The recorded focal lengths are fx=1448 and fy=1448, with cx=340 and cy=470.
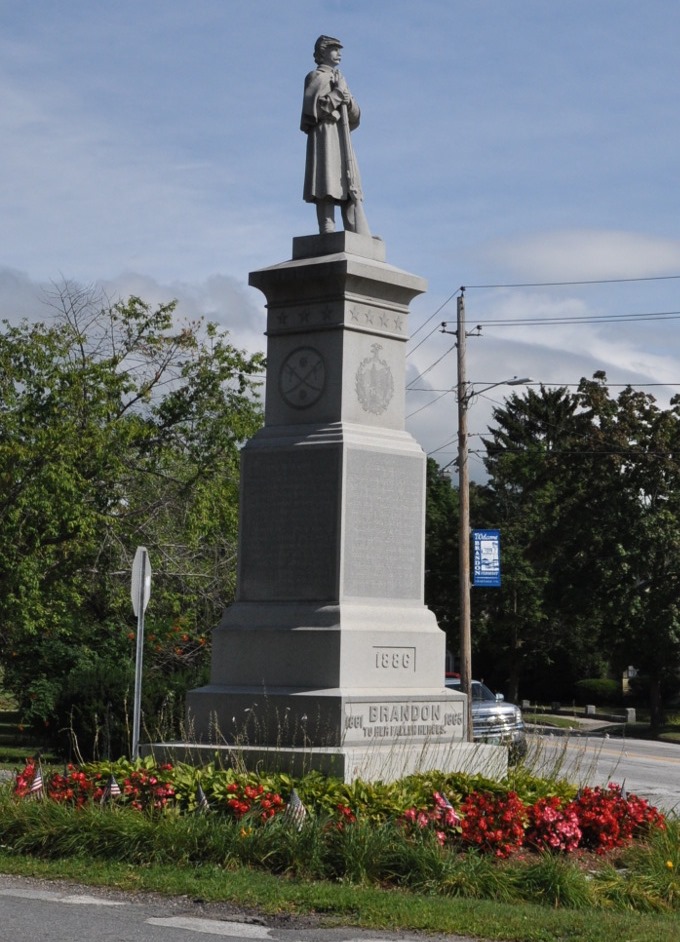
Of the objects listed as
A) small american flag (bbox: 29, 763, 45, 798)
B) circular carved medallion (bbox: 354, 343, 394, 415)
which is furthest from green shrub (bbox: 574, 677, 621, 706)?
small american flag (bbox: 29, 763, 45, 798)

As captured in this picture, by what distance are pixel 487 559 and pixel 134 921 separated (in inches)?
1041

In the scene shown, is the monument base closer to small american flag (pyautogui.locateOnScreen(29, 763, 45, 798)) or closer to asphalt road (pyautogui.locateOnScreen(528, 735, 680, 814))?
asphalt road (pyautogui.locateOnScreen(528, 735, 680, 814))

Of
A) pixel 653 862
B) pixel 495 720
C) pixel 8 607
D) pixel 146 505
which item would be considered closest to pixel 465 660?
pixel 495 720

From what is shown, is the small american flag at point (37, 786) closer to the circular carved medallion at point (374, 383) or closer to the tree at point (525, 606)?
the circular carved medallion at point (374, 383)

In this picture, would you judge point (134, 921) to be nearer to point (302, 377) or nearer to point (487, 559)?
point (302, 377)

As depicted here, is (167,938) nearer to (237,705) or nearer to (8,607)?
(237,705)

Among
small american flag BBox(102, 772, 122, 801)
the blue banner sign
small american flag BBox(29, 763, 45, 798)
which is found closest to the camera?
small american flag BBox(102, 772, 122, 801)

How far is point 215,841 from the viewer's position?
32.2 feet

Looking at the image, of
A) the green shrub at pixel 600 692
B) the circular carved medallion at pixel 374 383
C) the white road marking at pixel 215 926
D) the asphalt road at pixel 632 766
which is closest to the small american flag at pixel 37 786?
the white road marking at pixel 215 926

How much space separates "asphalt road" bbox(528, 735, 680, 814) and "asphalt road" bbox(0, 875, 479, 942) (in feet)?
13.0

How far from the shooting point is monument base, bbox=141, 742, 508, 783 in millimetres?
11219

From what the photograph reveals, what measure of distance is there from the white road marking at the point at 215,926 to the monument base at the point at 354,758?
8.55 feet

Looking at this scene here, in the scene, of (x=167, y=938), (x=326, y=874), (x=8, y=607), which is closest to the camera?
(x=167, y=938)

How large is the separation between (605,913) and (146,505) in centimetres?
2094
